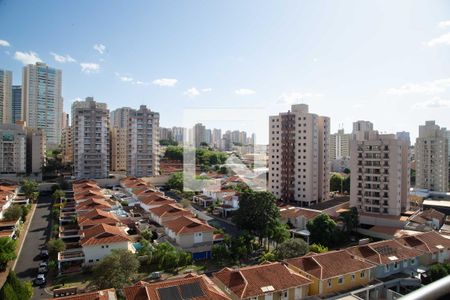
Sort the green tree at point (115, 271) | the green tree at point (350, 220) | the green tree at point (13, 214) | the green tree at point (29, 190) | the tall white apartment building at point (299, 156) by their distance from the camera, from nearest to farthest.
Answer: the green tree at point (115, 271)
the green tree at point (350, 220)
the green tree at point (13, 214)
the green tree at point (29, 190)
the tall white apartment building at point (299, 156)

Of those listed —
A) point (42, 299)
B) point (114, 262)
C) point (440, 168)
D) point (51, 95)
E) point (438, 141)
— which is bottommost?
point (42, 299)

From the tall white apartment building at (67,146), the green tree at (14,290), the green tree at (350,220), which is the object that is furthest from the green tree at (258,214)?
the tall white apartment building at (67,146)

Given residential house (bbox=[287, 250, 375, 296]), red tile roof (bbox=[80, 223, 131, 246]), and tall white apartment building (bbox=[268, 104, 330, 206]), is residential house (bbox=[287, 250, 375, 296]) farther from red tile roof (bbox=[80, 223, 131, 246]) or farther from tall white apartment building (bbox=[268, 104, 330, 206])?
tall white apartment building (bbox=[268, 104, 330, 206])

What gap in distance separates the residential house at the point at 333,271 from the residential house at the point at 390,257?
0.77ft

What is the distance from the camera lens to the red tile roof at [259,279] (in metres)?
4.23

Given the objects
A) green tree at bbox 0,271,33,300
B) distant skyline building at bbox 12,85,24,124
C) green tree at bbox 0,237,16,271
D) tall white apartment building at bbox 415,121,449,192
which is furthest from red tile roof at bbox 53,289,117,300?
distant skyline building at bbox 12,85,24,124

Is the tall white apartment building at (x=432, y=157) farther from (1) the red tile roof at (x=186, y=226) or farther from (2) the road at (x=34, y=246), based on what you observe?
(2) the road at (x=34, y=246)

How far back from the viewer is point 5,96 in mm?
20266

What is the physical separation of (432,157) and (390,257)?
35.4 feet

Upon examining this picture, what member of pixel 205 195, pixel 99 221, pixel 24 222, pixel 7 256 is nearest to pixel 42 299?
pixel 7 256

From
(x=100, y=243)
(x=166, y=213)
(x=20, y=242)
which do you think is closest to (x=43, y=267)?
(x=100, y=243)

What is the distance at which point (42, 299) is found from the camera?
475 centimetres

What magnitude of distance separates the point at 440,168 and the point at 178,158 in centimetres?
1402

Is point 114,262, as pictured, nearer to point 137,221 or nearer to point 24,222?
point 137,221
